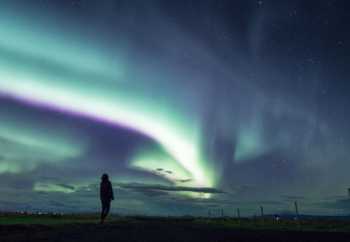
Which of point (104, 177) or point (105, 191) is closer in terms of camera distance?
point (104, 177)

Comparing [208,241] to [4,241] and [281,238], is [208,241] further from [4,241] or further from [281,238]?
[4,241]

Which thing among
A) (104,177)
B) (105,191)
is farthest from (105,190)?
(104,177)

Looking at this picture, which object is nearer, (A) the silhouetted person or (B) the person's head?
(B) the person's head

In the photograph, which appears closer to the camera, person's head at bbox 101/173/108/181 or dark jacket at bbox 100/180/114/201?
person's head at bbox 101/173/108/181

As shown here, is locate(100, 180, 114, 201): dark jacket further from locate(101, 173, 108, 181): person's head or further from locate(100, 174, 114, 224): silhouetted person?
locate(101, 173, 108, 181): person's head

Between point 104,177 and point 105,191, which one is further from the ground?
point 104,177

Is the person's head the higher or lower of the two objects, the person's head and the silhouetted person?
the higher

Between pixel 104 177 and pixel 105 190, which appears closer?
pixel 104 177

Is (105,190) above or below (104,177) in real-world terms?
below

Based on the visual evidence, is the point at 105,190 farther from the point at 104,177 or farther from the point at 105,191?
the point at 104,177

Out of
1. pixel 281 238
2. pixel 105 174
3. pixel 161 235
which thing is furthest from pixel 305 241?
pixel 105 174

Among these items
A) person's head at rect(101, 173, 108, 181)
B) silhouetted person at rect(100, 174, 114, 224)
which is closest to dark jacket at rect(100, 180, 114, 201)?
silhouetted person at rect(100, 174, 114, 224)

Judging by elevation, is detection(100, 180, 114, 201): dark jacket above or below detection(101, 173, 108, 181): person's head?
below

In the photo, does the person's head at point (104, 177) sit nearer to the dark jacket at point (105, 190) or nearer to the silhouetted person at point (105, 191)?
the silhouetted person at point (105, 191)
